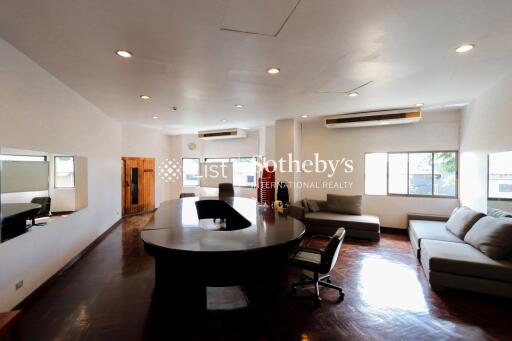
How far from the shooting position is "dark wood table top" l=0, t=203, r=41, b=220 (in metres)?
2.26

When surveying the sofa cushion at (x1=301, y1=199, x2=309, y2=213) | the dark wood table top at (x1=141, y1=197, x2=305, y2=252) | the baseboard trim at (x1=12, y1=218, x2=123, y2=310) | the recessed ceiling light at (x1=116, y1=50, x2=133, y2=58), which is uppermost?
the recessed ceiling light at (x1=116, y1=50, x2=133, y2=58)

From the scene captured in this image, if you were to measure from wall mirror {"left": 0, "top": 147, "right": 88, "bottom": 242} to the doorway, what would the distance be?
353 cm

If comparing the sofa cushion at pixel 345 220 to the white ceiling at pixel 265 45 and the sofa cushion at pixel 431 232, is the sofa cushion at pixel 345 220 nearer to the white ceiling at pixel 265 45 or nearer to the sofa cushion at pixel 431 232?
the sofa cushion at pixel 431 232

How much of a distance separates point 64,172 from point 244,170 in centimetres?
510

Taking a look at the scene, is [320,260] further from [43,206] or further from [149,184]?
[149,184]

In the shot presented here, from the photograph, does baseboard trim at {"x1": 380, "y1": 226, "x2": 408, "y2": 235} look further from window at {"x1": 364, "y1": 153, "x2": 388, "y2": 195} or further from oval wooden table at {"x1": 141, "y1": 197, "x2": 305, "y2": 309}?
oval wooden table at {"x1": 141, "y1": 197, "x2": 305, "y2": 309}

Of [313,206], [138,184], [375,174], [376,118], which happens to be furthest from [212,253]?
[138,184]

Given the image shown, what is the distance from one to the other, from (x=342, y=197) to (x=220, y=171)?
→ 14.1 ft

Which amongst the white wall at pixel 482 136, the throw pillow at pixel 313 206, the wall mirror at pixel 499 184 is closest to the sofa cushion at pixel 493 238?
the wall mirror at pixel 499 184

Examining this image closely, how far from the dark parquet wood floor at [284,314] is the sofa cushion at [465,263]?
0.31 metres

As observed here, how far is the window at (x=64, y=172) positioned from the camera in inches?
129

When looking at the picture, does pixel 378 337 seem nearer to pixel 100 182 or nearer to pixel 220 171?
pixel 100 182

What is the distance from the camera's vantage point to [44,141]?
2.99 m

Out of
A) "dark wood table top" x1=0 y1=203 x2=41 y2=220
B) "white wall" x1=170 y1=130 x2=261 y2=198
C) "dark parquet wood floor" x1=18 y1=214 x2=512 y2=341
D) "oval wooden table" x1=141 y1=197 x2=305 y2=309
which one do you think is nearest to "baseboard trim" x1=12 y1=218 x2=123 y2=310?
"dark parquet wood floor" x1=18 y1=214 x2=512 y2=341
